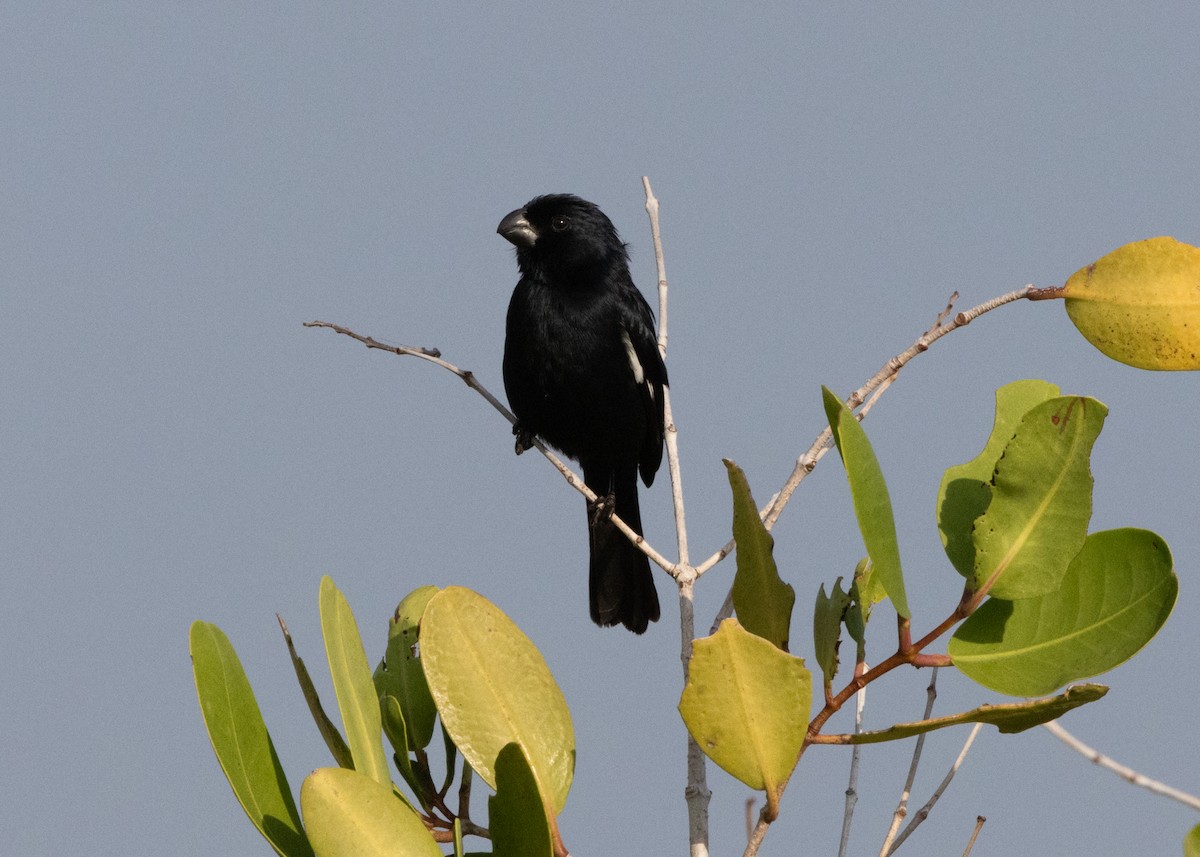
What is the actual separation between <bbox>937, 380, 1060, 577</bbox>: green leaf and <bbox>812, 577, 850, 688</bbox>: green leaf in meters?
0.18

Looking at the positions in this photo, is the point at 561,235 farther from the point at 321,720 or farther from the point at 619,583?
the point at 321,720

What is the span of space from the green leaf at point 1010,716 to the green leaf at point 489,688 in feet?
1.40

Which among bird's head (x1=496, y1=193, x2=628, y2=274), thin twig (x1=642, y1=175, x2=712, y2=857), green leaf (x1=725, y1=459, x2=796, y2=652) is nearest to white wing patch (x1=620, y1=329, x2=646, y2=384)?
bird's head (x1=496, y1=193, x2=628, y2=274)

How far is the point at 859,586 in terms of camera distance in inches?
78.0

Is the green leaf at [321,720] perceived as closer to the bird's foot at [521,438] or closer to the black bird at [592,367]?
the black bird at [592,367]

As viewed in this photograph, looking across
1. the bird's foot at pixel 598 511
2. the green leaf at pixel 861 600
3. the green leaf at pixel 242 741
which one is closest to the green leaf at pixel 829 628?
the green leaf at pixel 861 600

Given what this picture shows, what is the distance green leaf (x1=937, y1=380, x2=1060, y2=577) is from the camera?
174 cm

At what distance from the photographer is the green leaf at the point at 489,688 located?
172 centimetres

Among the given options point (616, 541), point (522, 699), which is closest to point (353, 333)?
point (522, 699)

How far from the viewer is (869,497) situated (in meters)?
1.55

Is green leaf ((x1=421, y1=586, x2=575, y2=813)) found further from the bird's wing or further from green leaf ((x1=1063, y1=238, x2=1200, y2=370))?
the bird's wing

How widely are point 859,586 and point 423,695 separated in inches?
27.7

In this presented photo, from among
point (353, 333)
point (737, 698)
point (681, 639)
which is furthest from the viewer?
point (353, 333)

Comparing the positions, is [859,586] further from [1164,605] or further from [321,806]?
[321,806]
